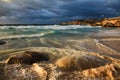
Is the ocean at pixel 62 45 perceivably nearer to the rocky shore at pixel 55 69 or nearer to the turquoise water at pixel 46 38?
the turquoise water at pixel 46 38

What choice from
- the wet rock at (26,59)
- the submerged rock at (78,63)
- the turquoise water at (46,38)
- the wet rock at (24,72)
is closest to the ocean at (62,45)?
the turquoise water at (46,38)

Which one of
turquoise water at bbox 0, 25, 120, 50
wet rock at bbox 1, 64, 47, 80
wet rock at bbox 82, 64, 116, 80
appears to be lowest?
turquoise water at bbox 0, 25, 120, 50

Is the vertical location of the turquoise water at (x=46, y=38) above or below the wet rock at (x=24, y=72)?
below

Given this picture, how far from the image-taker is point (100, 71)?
7555 mm

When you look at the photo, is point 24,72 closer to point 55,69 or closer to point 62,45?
point 55,69

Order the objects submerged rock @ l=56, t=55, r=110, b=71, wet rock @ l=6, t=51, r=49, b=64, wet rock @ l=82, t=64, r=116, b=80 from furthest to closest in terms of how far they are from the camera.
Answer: wet rock @ l=6, t=51, r=49, b=64 < submerged rock @ l=56, t=55, r=110, b=71 < wet rock @ l=82, t=64, r=116, b=80

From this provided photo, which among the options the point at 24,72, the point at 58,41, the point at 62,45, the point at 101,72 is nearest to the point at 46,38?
the point at 58,41

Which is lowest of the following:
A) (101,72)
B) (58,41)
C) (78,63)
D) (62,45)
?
(58,41)

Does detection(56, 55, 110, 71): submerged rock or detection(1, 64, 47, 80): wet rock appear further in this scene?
detection(56, 55, 110, 71): submerged rock

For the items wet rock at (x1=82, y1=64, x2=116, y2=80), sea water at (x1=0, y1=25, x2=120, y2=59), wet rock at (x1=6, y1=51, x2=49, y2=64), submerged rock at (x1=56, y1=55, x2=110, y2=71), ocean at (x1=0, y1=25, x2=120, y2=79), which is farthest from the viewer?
sea water at (x1=0, y1=25, x2=120, y2=59)

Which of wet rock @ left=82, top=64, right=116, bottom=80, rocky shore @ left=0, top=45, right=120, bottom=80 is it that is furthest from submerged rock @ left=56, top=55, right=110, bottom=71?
wet rock @ left=82, top=64, right=116, bottom=80

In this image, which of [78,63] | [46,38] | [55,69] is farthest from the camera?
[46,38]

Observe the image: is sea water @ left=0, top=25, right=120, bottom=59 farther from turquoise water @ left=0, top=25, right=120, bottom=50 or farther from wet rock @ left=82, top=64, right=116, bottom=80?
wet rock @ left=82, top=64, right=116, bottom=80

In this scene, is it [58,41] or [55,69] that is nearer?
[55,69]
